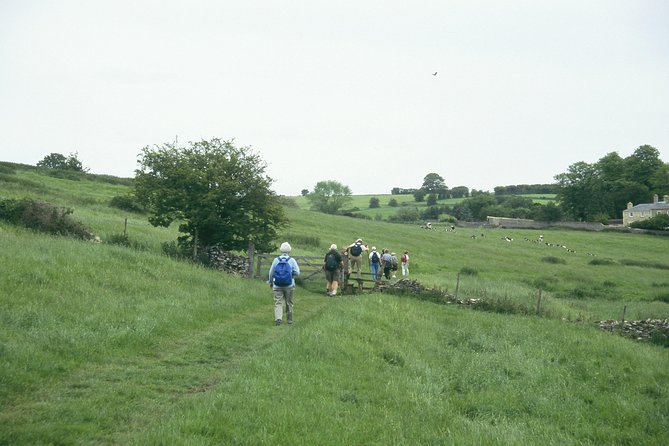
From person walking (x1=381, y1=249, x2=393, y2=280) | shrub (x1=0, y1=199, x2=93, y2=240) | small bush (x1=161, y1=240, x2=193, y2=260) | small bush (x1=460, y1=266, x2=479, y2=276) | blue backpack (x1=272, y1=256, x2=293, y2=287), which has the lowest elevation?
small bush (x1=460, y1=266, x2=479, y2=276)

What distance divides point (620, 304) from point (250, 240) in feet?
67.3

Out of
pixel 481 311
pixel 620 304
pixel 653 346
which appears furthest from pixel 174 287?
pixel 620 304

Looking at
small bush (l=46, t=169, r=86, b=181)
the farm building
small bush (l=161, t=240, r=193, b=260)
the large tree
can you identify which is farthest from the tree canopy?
small bush (l=161, t=240, r=193, b=260)

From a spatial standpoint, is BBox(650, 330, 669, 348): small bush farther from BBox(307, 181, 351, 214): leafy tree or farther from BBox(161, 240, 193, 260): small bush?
BBox(307, 181, 351, 214): leafy tree

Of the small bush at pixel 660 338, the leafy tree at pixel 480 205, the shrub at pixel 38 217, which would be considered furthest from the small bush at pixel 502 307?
the leafy tree at pixel 480 205

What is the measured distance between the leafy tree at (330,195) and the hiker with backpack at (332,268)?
96.3m

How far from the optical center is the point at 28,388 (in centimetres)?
798

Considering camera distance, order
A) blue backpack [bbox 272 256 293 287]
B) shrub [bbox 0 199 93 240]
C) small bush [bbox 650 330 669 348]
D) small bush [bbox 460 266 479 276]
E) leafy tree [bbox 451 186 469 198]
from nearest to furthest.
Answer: blue backpack [bbox 272 256 293 287] < small bush [bbox 650 330 669 348] < shrub [bbox 0 199 93 240] < small bush [bbox 460 266 479 276] < leafy tree [bbox 451 186 469 198]

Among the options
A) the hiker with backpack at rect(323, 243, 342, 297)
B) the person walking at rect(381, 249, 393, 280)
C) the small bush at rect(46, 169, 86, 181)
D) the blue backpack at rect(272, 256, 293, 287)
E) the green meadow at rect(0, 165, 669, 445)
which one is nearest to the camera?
the green meadow at rect(0, 165, 669, 445)

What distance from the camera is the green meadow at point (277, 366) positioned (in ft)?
24.6

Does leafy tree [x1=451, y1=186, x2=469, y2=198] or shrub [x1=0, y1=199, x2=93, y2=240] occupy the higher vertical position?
leafy tree [x1=451, y1=186, x2=469, y2=198]

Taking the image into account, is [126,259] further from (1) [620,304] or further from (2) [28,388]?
(1) [620,304]

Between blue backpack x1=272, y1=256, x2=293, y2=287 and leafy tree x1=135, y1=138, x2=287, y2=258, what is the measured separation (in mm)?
9936

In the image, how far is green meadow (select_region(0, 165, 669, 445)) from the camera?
24.6 ft
